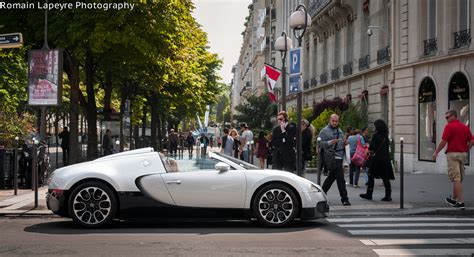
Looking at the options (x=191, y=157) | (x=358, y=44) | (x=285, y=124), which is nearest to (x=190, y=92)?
(x=358, y=44)

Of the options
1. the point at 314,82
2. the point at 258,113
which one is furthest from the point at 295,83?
the point at 258,113

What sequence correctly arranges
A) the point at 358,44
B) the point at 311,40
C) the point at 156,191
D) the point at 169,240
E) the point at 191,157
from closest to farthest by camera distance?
1. the point at 169,240
2. the point at 156,191
3. the point at 191,157
4. the point at 358,44
5. the point at 311,40

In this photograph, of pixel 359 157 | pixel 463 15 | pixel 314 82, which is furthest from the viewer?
pixel 314 82

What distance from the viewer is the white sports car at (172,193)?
877cm

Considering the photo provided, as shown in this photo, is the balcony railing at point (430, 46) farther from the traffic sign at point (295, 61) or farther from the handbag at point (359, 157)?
the traffic sign at point (295, 61)

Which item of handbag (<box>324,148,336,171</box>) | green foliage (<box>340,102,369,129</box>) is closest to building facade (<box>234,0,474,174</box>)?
green foliage (<box>340,102,369,129</box>)

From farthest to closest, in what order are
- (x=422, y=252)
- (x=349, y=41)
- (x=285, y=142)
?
(x=349, y=41), (x=285, y=142), (x=422, y=252)

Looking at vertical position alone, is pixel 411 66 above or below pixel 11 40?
above

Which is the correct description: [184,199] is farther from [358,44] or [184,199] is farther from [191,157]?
[358,44]

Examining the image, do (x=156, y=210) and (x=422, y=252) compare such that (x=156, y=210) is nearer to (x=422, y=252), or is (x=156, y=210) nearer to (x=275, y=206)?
(x=275, y=206)

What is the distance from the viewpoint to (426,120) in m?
23.6

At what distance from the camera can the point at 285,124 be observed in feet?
44.4

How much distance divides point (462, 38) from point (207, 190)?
51.2 feet

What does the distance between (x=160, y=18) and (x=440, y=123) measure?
10861mm
